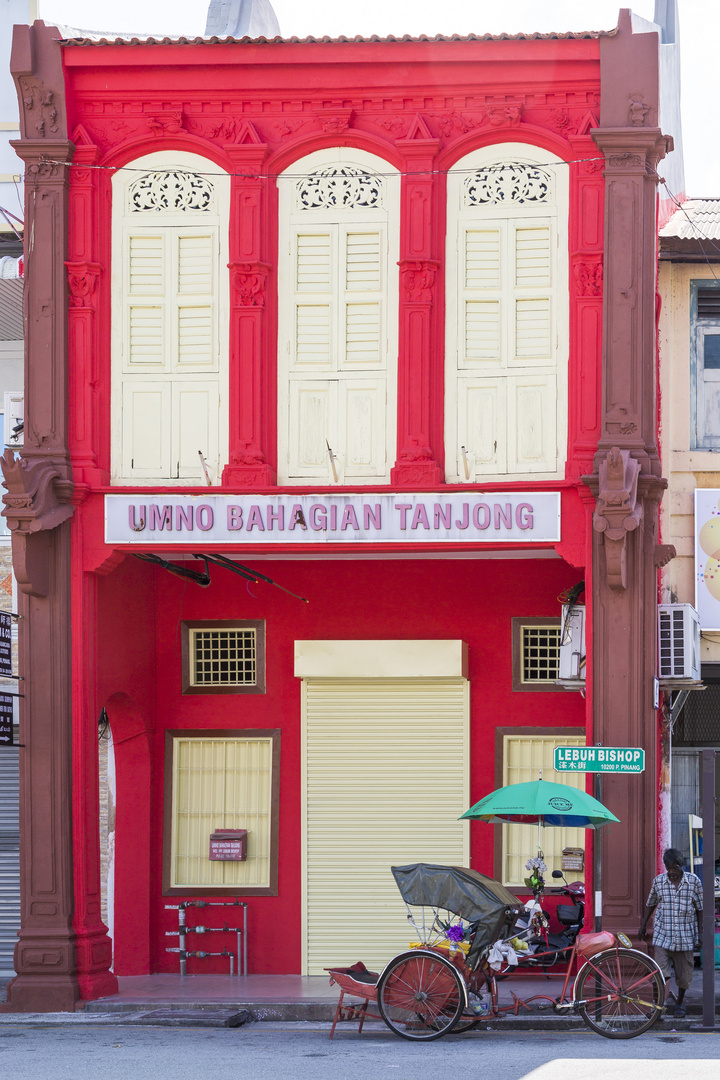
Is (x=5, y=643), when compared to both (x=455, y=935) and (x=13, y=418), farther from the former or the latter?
(x=455, y=935)

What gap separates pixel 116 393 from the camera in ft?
56.0

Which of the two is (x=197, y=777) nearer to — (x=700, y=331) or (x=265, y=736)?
(x=265, y=736)

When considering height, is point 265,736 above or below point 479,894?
above

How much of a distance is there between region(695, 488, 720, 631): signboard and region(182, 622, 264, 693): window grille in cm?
526

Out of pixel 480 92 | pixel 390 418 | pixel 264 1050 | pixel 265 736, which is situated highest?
pixel 480 92

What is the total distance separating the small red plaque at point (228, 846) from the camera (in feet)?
60.6

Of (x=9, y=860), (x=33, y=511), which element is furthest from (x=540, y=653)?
(x=9, y=860)

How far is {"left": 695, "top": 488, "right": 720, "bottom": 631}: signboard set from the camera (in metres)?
18.3

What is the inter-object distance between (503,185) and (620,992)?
8.43 m

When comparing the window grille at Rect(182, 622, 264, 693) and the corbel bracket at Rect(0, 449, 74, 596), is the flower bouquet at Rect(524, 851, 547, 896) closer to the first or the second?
the window grille at Rect(182, 622, 264, 693)

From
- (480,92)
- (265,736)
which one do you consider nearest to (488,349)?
(480,92)

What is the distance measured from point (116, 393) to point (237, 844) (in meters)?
5.52

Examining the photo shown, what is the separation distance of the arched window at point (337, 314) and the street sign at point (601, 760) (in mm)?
3835

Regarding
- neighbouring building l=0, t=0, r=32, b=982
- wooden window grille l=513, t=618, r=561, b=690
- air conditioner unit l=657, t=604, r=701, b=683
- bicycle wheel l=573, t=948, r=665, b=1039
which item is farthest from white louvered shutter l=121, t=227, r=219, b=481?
bicycle wheel l=573, t=948, r=665, b=1039
